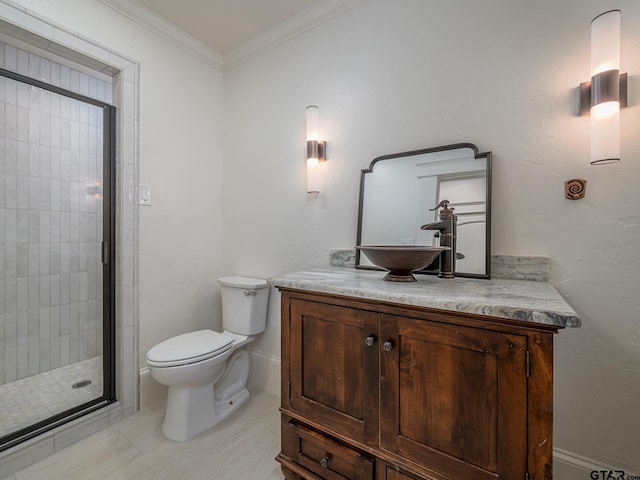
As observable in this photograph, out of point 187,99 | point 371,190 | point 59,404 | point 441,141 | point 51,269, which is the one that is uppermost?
point 187,99

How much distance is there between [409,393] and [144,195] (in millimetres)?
1908

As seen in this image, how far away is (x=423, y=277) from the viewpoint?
1.40 m

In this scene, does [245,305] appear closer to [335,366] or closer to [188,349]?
[188,349]

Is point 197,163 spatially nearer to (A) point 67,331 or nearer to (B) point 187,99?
(B) point 187,99

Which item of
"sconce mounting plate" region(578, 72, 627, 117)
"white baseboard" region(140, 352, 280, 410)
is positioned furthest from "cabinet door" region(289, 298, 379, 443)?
"sconce mounting plate" region(578, 72, 627, 117)

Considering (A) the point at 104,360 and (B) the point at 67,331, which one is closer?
(A) the point at 104,360

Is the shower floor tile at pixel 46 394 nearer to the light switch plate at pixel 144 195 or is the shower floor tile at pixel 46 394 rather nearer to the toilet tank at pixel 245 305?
the toilet tank at pixel 245 305

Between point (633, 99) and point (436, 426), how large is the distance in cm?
139

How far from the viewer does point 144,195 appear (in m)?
1.95

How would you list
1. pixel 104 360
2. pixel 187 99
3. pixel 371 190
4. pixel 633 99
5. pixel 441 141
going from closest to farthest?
pixel 633 99
pixel 441 141
pixel 371 190
pixel 104 360
pixel 187 99

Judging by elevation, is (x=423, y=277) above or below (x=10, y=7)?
below

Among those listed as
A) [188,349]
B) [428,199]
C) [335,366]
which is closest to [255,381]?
[188,349]

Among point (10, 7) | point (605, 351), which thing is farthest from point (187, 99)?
point (605, 351)

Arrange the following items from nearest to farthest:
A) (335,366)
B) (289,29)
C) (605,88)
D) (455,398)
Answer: (455,398) < (605,88) < (335,366) < (289,29)
